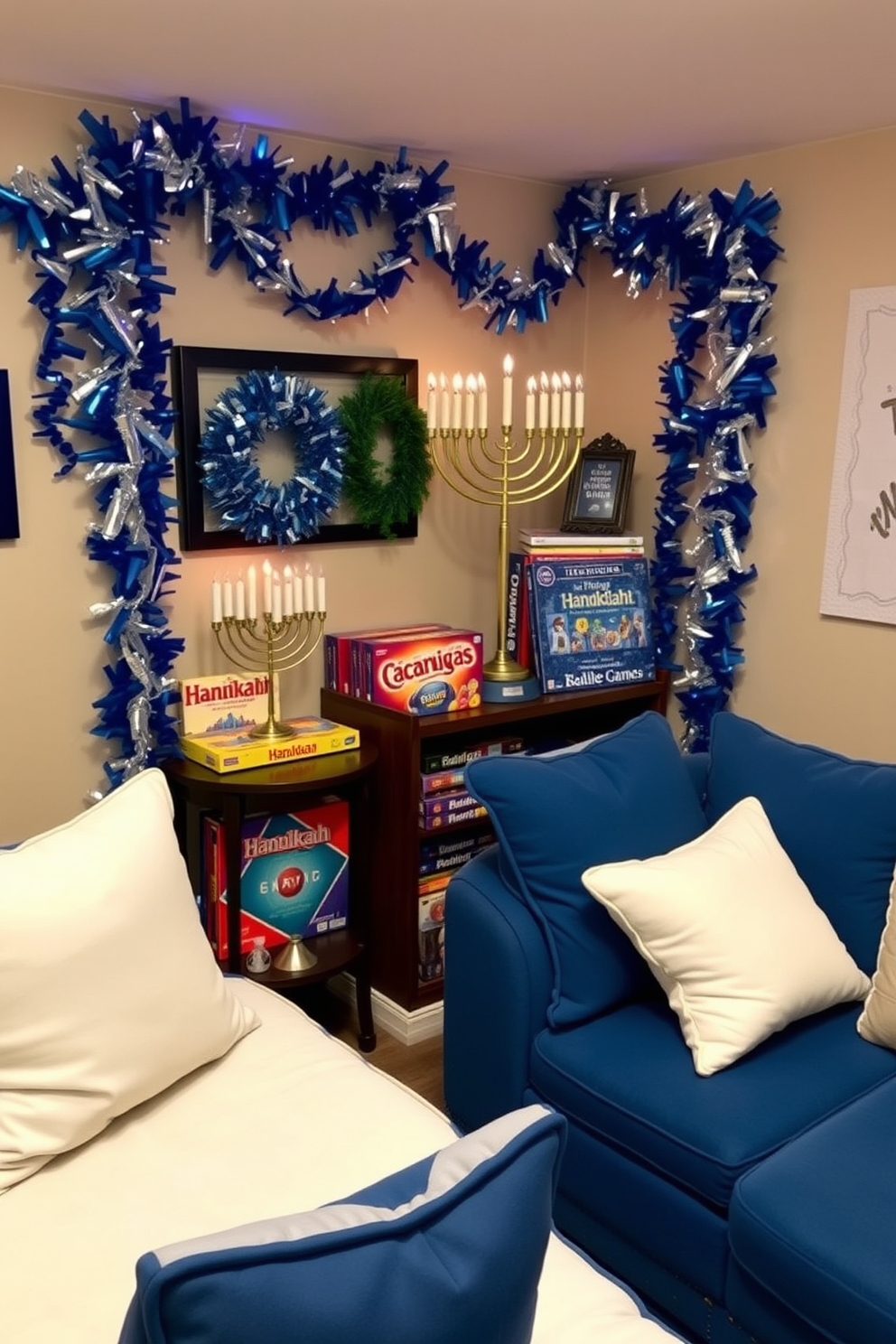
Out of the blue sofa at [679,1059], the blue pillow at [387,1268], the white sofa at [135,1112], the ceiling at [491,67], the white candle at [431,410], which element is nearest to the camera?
the blue pillow at [387,1268]

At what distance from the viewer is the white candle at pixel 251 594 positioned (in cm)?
279

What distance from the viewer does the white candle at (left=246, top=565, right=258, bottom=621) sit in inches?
110

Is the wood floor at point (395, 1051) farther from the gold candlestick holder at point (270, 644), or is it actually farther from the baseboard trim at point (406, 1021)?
the gold candlestick holder at point (270, 644)

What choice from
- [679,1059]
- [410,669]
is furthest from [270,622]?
[679,1059]

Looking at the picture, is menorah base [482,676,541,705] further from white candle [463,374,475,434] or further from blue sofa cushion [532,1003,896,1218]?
blue sofa cushion [532,1003,896,1218]

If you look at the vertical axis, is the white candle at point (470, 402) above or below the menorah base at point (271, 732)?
above

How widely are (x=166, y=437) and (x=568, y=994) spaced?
1573 millimetres

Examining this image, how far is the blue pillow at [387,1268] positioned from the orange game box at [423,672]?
1993 millimetres

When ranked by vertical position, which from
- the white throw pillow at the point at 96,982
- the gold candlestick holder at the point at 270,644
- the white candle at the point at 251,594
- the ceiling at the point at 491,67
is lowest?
the white throw pillow at the point at 96,982

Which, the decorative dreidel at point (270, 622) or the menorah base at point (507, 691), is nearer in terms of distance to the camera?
the decorative dreidel at point (270, 622)

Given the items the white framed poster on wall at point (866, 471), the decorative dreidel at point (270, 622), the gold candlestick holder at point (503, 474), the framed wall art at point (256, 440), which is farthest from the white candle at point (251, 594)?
the white framed poster on wall at point (866, 471)

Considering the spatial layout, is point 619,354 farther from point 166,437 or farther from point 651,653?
point 166,437

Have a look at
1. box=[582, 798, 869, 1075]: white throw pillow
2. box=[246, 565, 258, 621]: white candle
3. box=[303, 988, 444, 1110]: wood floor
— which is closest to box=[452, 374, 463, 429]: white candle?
box=[246, 565, 258, 621]: white candle

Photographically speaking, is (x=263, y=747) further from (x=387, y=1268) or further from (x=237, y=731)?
(x=387, y=1268)
